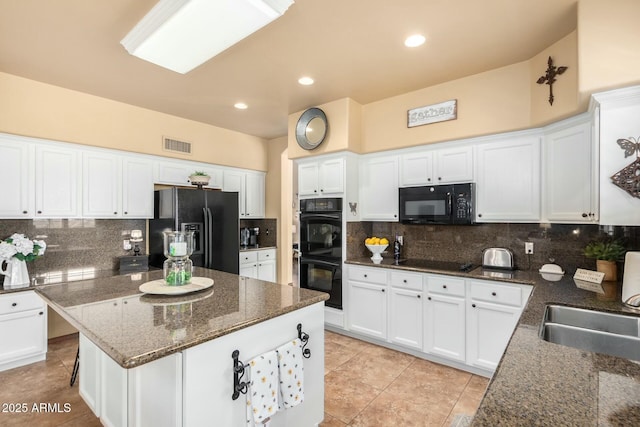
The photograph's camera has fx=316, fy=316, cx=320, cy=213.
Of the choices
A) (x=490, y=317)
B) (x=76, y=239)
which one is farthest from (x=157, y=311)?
(x=76, y=239)

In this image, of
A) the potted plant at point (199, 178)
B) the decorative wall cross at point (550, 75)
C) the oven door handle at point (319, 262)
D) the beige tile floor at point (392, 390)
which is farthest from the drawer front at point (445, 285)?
the potted plant at point (199, 178)

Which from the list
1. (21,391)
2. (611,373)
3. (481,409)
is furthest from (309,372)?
(21,391)

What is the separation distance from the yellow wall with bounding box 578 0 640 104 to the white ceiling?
164 mm

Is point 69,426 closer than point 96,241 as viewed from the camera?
Yes

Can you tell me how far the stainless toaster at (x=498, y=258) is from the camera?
296 cm

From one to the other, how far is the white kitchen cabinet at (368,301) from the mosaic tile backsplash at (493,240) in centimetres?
32

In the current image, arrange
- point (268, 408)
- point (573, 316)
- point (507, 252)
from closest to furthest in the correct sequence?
point (268, 408) < point (573, 316) < point (507, 252)

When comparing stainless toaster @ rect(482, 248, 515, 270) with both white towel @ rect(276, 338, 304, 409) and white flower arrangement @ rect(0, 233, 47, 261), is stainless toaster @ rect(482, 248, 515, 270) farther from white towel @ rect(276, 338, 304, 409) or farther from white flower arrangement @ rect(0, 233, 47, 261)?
white flower arrangement @ rect(0, 233, 47, 261)

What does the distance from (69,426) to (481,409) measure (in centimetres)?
262

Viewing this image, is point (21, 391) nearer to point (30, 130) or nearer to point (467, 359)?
point (30, 130)

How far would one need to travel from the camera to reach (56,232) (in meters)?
3.44

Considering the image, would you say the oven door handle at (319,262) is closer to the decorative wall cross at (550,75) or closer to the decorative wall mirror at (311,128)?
the decorative wall mirror at (311,128)

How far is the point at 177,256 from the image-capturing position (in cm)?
196

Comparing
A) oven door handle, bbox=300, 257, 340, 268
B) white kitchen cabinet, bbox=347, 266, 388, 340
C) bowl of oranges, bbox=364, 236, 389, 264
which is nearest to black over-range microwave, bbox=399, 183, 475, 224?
bowl of oranges, bbox=364, 236, 389, 264
